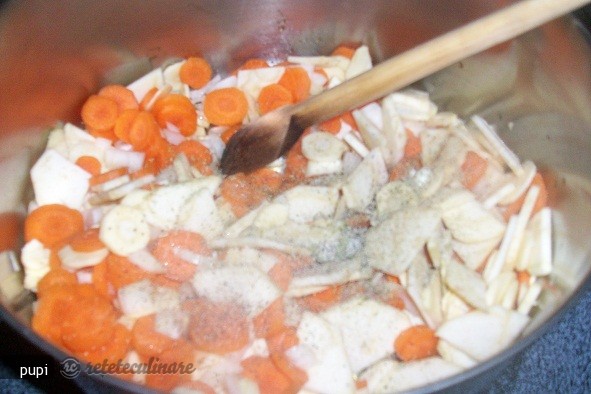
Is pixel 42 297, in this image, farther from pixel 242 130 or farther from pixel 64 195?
pixel 242 130

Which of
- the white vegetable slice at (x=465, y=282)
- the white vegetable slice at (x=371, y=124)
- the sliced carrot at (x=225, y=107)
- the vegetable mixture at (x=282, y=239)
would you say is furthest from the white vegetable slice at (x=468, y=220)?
the sliced carrot at (x=225, y=107)

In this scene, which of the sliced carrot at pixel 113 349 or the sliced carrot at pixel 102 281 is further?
the sliced carrot at pixel 102 281

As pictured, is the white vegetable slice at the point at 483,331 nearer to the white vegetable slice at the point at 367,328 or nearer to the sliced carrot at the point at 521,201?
the white vegetable slice at the point at 367,328

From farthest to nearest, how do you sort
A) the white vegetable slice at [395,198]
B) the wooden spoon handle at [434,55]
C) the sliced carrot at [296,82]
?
the sliced carrot at [296,82]
the white vegetable slice at [395,198]
the wooden spoon handle at [434,55]

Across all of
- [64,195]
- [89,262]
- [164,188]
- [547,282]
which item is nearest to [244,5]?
[164,188]

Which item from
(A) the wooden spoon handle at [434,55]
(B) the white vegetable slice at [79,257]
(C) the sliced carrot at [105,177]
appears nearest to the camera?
(A) the wooden spoon handle at [434,55]

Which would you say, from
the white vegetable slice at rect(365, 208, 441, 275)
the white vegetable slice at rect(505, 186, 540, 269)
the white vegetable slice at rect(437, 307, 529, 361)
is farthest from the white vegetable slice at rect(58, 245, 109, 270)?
the white vegetable slice at rect(505, 186, 540, 269)
